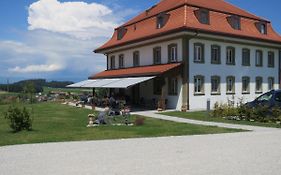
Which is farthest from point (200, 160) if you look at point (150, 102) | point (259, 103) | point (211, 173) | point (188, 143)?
point (150, 102)

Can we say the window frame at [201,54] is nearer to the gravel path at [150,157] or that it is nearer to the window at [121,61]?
the window at [121,61]

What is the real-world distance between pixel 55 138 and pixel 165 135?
3.56 m

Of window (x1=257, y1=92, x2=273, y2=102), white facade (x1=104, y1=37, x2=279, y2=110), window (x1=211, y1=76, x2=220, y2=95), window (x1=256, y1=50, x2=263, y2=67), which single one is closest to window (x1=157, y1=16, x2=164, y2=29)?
white facade (x1=104, y1=37, x2=279, y2=110)

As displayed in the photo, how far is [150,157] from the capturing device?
27.5 ft

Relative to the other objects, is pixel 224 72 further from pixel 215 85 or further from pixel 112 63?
pixel 112 63

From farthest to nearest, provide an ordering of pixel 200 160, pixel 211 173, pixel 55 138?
pixel 55 138
pixel 200 160
pixel 211 173

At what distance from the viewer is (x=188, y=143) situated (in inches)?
416

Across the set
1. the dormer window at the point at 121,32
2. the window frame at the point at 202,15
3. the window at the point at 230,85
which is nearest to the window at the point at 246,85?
the window at the point at 230,85

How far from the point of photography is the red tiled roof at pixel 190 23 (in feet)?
86.0

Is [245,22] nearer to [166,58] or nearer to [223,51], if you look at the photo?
[223,51]

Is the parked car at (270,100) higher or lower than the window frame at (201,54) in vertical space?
lower

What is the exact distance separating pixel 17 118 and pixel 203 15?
17.8 metres

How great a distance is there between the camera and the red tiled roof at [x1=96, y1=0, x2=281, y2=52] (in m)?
26.2

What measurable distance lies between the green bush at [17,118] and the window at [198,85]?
1489 centimetres
